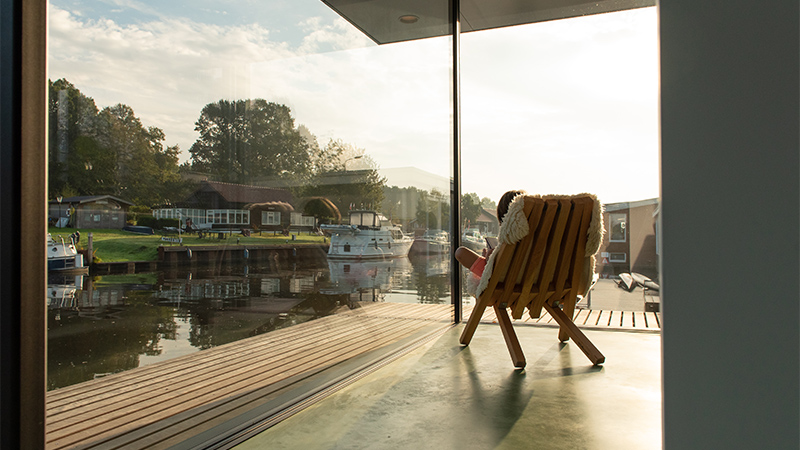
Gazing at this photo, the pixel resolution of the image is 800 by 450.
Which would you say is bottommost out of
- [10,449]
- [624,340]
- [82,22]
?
[624,340]

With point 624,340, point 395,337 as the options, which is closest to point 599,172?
point 624,340

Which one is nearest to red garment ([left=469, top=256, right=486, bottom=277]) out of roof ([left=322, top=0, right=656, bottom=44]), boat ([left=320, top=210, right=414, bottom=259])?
boat ([left=320, top=210, right=414, bottom=259])

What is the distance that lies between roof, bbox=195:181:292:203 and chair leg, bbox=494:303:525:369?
158cm

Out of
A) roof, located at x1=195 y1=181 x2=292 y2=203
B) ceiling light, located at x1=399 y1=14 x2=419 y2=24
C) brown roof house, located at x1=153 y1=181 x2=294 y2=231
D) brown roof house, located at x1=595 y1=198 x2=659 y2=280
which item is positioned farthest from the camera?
brown roof house, located at x1=595 y1=198 x2=659 y2=280

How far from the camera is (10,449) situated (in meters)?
1.16

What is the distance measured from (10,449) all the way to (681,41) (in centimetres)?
166

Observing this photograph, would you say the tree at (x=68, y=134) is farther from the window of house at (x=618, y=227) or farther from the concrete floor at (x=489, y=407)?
the window of house at (x=618, y=227)

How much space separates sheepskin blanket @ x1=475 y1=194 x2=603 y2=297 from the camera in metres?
2.90

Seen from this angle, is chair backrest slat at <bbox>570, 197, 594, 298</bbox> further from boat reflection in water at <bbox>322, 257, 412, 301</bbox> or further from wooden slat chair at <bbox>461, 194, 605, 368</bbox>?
boat reflection in water at <bbox>322, 257, 412, 301</bbox>

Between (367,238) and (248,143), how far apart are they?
1.28 metres

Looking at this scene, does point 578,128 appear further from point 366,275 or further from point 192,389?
point 192,389

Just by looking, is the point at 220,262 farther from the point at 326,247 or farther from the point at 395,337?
the point at 395,337

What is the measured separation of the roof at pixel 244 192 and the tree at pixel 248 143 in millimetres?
27

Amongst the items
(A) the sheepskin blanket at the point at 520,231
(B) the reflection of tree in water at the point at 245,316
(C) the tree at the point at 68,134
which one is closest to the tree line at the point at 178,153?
(C) the tree at the point at 68,134
